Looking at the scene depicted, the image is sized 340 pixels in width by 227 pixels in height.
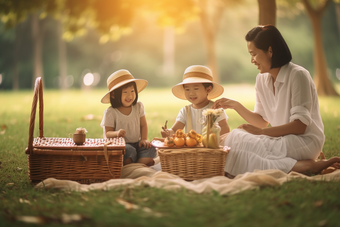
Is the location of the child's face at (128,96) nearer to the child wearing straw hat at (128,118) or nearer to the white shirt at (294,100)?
the child wearing straw hat at (128,118)

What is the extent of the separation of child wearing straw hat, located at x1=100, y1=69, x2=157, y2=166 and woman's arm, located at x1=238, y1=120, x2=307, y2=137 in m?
1.25

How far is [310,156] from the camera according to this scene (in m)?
4.21

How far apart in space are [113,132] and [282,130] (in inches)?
75.5

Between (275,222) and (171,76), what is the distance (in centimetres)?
3347

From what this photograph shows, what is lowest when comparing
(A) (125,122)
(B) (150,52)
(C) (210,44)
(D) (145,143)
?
(D) (145,143)

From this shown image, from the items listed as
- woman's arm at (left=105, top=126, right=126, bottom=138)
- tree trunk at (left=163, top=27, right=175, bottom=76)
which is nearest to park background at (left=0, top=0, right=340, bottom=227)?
woman's arm at (left=105, top=126, right=126, bottom=138)

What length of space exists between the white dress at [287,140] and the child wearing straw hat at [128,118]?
108 centimetres

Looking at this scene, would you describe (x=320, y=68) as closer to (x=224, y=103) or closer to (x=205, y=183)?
(x=224, y=103)

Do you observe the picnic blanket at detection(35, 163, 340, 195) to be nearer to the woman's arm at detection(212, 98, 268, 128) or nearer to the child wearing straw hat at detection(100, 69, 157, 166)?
the child wearing straw hat at detection(100, 69, 157, 166)

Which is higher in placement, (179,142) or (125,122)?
(125,122)

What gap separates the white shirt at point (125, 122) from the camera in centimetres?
483

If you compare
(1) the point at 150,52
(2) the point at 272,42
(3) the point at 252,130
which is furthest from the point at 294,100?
(1) the point at 150,52

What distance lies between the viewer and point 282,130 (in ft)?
13.8

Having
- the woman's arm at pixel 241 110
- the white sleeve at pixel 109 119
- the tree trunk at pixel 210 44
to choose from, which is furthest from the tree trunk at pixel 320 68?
the white sleeve at pixel 109 119
